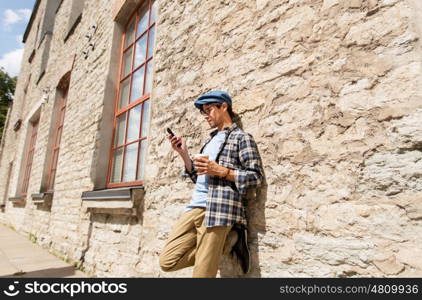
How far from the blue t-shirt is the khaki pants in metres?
0.04

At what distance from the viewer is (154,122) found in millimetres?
2898

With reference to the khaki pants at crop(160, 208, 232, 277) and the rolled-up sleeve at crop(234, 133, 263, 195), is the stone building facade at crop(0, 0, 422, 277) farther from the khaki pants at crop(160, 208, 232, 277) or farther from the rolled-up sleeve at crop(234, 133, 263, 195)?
the khaki pants at crop(160, 208, 232, 277)

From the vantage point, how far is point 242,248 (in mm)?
1685

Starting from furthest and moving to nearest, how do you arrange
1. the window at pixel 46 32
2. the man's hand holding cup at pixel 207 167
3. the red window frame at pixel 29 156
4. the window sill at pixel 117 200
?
1. the window at pixel 46 32
2. the red window frame at pixel 29 156
3. the window sill at pixel 117 200
4. the man's hand holding cup at pixel 207 167

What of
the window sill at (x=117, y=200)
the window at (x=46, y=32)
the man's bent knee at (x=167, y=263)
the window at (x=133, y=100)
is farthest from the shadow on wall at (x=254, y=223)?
the window at (x=46, y=32)

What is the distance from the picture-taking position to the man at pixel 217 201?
160 cm

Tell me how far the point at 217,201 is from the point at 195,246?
37cm

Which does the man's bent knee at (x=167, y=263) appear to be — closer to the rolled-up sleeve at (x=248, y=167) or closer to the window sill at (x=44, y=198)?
the rolled-up sleeve at (x=248, y=167)

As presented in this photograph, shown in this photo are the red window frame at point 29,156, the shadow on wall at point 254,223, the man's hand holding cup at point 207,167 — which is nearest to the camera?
the man's hand holding cup at point 207,167

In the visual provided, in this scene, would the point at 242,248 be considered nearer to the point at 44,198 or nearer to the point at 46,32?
the point at 44,198

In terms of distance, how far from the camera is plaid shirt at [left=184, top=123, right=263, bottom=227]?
5.24 feet

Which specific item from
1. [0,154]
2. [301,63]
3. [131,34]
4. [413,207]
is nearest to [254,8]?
[301,63]

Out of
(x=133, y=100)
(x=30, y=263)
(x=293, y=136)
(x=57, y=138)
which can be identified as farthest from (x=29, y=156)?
(x=293, y=136)

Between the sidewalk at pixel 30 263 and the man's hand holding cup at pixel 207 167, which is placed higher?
the man's hand holding cup at pixel 207 167
